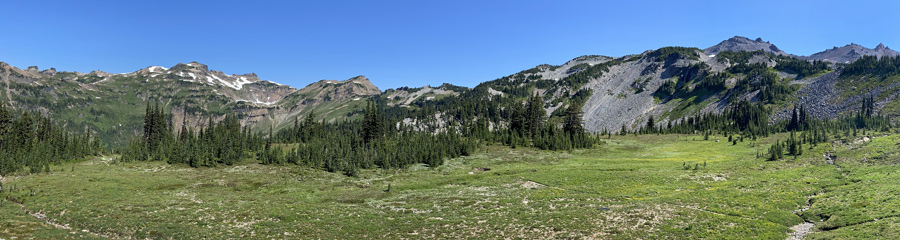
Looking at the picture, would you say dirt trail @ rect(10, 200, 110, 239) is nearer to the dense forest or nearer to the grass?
the grass

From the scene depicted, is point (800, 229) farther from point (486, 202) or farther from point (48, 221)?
point (48, 221)

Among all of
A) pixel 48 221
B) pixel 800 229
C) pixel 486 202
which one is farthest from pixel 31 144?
pixel 800 229

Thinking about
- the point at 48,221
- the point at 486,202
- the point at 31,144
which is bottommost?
the point at 48,221

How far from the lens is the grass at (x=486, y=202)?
3594 cm

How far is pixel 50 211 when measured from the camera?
4422 centimetres

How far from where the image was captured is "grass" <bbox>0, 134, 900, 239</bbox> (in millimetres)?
35938

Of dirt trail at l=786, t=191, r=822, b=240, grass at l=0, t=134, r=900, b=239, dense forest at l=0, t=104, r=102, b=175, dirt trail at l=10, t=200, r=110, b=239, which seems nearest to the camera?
dirt trail at l=786, t=191, r=822, b=240

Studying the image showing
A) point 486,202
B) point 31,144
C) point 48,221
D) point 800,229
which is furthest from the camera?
point 31,144

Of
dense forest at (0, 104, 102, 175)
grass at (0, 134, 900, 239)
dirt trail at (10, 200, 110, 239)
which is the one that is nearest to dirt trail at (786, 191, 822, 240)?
grass at (0, 134, 900, 239)

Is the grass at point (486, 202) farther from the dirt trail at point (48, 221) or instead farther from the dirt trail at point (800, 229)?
the dirt trail at point (800, 229)

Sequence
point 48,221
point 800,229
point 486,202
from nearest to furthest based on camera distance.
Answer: point 800,229 < point 48,221 < point 486,202

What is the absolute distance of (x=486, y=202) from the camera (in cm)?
4912

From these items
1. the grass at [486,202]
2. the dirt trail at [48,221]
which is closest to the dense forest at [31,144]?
the grass at [486,202]

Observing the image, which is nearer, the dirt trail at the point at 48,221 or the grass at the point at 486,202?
the grass at the point at 486,202
